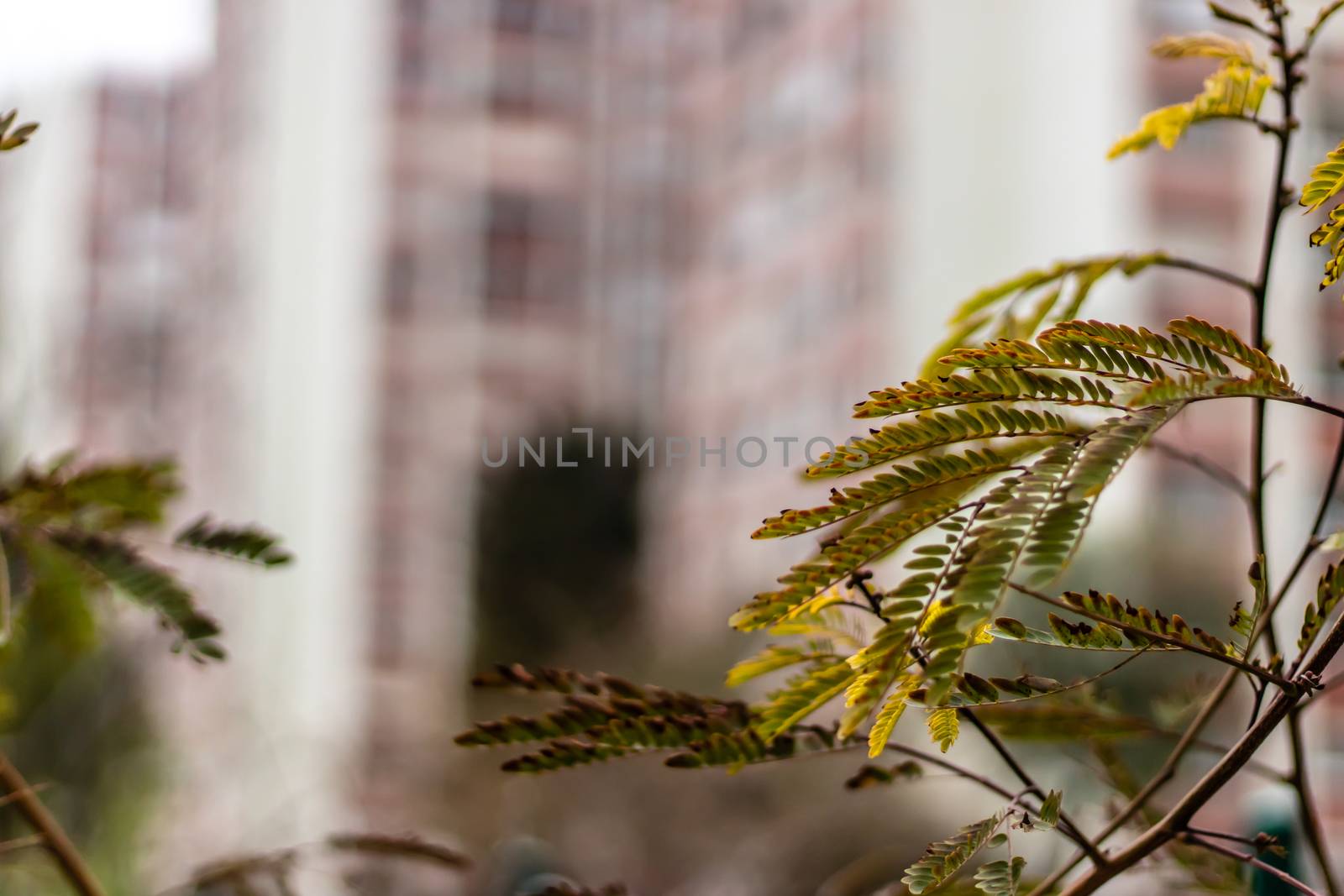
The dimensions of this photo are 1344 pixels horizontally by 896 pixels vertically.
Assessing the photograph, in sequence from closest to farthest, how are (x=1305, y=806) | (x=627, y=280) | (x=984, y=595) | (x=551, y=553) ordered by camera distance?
(x=984, y=595) → (x=1305, y=806) → (x=551, y=553) → (x=627, y=280)

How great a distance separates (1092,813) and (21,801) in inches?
19.9

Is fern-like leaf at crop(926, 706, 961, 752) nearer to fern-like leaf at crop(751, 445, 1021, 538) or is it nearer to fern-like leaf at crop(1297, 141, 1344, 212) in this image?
fern-like leaf at crop(751, 445, 1021, 538)

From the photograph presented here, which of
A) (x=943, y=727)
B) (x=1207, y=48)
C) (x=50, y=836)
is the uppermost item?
(x=1207, y=48)

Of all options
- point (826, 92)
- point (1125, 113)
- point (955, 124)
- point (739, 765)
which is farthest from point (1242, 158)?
point (739, 765)

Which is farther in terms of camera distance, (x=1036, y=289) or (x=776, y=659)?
(x=1036, y=289)

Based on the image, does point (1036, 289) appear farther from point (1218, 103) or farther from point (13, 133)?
point (13, 133)

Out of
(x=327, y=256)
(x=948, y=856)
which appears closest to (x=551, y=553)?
(x=948, y=856)

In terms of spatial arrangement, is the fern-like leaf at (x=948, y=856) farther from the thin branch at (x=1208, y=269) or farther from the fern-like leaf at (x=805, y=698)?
the thin branch at (x=1208, y=269)

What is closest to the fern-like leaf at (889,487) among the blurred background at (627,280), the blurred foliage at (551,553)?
the blurred background at (627,280)

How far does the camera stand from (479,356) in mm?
21234

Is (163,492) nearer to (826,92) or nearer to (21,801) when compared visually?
(21,801)

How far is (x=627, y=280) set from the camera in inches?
886

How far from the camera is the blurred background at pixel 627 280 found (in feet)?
31.8

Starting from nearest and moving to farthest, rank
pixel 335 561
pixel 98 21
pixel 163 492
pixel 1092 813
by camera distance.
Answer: pixel 163 492 → pixel 1092 813 → pixel 98 21 → pixel 335 561
